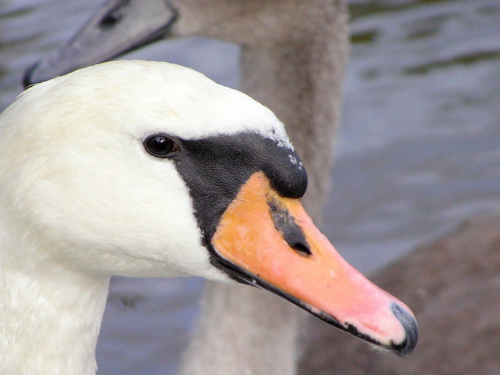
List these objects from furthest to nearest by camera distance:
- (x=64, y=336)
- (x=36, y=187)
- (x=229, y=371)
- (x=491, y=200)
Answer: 1. (x=491, y=200)
2. (x=229, y=371)
3. (x=64, y=336)
4. (x=36, y=187)

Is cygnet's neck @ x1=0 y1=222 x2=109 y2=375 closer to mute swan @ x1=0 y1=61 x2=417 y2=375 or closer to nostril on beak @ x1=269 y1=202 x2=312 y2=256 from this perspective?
mute swan @ x1=0 y1=61 x2=417 y2=375

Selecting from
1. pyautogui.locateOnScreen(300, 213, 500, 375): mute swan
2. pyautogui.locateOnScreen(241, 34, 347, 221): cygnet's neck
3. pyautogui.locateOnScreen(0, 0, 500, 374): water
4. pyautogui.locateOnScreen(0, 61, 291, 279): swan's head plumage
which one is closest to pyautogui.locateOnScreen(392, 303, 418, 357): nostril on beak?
pyautogui.locateOnScreen(0, 61, 291, 279): swan's head plumage

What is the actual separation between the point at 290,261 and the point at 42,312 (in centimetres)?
52

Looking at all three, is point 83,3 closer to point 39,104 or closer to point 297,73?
point 297,73

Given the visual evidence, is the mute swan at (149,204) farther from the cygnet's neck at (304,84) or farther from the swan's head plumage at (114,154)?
the cygnet's neck at (304,84)

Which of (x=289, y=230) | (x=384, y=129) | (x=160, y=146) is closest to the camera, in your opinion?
(x=160, y=146)

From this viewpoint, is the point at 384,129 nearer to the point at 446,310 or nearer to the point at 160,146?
the point at 446,310

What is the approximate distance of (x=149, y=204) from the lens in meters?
1.90

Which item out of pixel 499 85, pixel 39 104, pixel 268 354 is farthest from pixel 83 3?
pixel 39 104

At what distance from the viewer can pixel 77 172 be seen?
1.88 m

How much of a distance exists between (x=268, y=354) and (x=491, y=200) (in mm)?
2239

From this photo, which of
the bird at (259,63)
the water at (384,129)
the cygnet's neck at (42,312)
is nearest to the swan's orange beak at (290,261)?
the cygnet's neck at (42,312)

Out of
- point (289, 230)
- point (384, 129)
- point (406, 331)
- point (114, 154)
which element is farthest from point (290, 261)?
point (384, 129)

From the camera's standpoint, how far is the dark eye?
184 cm
